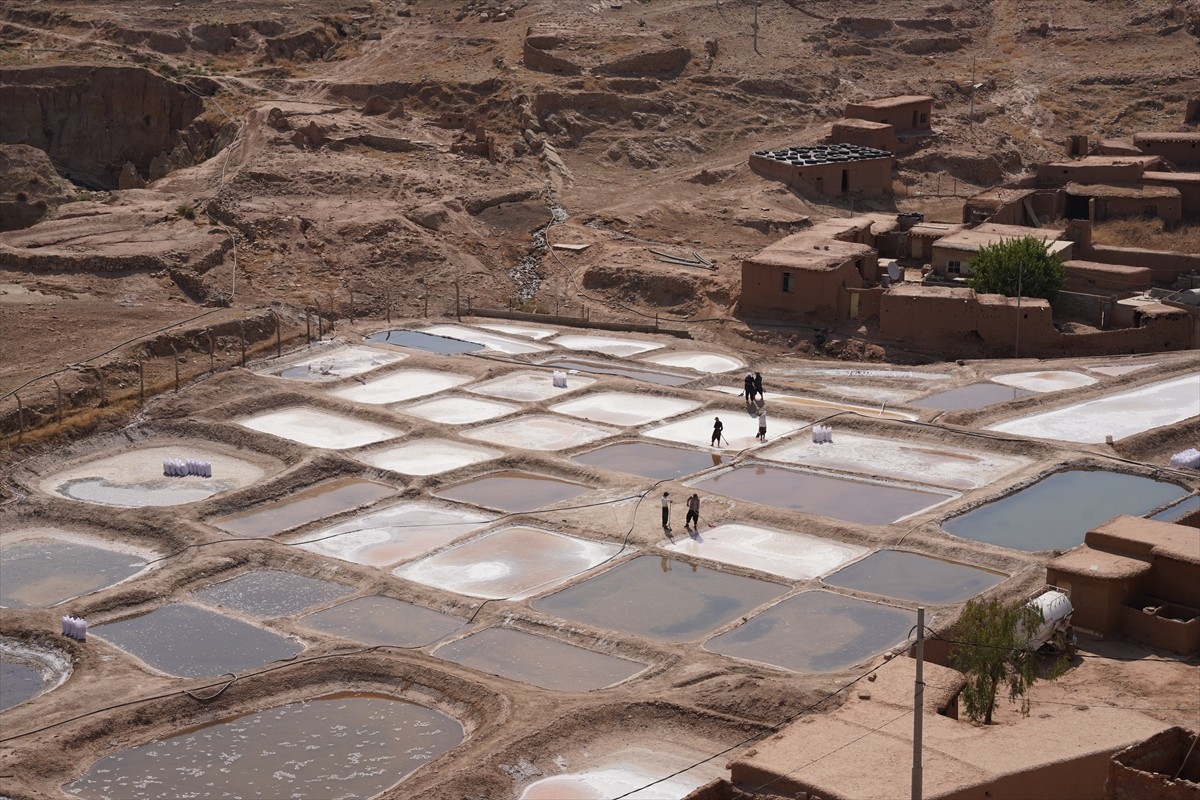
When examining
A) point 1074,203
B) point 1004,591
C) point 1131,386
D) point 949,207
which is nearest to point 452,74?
point 949,207

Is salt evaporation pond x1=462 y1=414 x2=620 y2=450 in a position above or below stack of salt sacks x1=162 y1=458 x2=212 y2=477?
above

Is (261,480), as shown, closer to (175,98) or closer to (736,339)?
(736,339)

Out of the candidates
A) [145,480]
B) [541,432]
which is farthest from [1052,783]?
[145,480]

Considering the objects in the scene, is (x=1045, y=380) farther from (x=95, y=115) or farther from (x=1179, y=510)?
(x=95, y=115)

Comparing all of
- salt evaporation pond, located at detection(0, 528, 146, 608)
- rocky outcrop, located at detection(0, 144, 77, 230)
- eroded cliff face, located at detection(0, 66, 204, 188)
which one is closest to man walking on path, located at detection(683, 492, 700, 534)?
salt evaporation pond, located at detection(0, 528, 146, 608)

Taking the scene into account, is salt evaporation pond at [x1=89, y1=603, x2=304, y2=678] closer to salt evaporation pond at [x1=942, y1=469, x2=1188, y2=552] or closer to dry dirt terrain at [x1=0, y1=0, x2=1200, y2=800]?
dry dirt terrain at [x1=0, y1=0, x2=1200, y2=800]

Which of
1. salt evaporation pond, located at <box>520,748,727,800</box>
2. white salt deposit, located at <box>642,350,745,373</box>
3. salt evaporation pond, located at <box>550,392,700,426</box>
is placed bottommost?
salt evaporation pond, located at <box>520,748,727,800</box>

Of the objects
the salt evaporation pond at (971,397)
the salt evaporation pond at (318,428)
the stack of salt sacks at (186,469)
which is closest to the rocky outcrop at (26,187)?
the salt evaporation pond at (318,428)
